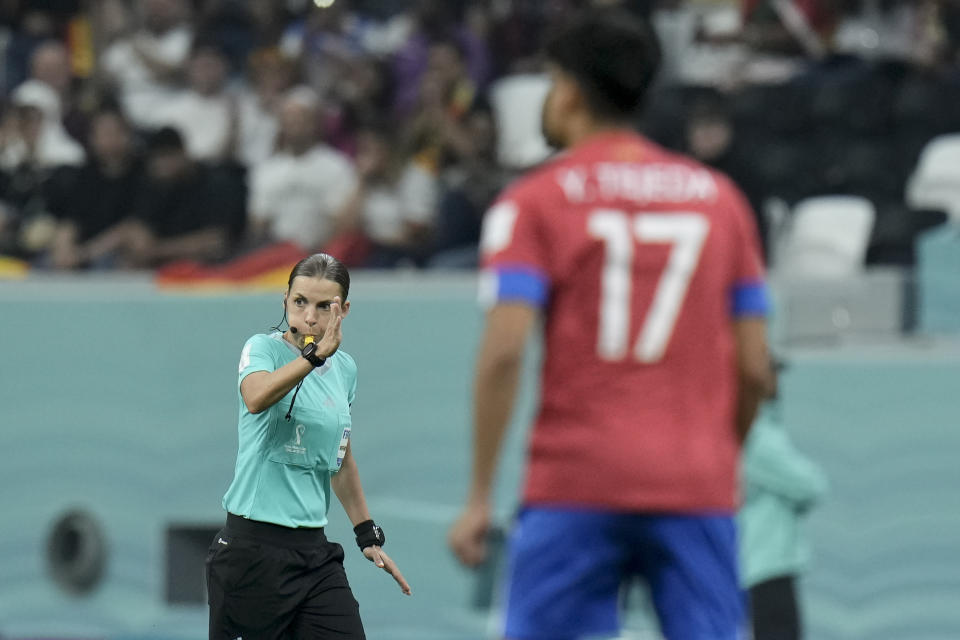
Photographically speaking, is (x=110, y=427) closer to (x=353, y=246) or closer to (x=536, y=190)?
(x=353, y=246)

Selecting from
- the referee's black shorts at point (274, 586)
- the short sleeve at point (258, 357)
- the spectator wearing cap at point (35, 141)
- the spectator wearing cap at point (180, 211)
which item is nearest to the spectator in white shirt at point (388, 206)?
the spectator wearing cap at point (180, 211)

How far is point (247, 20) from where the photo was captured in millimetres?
13828

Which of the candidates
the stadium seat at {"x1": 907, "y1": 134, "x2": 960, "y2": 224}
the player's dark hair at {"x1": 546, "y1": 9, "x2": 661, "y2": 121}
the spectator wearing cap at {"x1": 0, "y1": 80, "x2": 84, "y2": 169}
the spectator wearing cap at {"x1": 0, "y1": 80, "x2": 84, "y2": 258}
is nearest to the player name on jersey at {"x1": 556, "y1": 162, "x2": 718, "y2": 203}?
the player's dark hair at {"x1": 546, "y1": 9, "x2": 661, "y2": 121}

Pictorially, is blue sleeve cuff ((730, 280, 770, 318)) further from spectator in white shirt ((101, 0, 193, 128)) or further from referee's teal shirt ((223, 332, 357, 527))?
spectator in white shirt ((101, 0, 193, 128))

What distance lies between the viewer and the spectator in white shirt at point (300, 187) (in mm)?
10719

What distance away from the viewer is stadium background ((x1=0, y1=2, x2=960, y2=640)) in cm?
911

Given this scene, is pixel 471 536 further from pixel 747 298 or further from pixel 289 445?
pixel 289 445

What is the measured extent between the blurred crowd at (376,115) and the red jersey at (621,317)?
22.1ft

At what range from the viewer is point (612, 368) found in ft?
11.6

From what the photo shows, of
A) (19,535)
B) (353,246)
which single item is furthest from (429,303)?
(19,535)

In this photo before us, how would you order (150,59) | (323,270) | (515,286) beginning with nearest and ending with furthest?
(515,286) < (323,270) < (150,59)

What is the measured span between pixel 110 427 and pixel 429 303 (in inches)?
80.4

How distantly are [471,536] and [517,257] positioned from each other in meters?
0.56

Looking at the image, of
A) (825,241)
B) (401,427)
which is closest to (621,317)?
(401,427)
